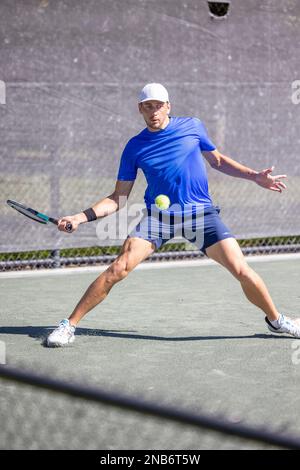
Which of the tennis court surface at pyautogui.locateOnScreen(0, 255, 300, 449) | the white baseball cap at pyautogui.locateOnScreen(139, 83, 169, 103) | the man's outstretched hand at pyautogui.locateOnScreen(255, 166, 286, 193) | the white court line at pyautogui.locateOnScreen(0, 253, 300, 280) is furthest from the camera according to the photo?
the white court line at pyautogui.locateOnScreen(0, 253, 300, 280)

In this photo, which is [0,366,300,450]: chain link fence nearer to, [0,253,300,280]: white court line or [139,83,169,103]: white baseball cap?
[139,83,169,103]: white baseball cap

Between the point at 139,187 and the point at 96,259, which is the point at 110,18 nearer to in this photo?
the point at 139,187

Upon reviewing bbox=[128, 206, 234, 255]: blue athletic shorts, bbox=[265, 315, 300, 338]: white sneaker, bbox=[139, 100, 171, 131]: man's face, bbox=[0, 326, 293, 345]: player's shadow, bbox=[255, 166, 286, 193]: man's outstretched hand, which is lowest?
bbox=[0, 326, 293, 345]: player's shadow

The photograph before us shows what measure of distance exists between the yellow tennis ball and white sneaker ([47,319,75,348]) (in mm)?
890

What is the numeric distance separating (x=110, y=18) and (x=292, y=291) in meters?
2.83

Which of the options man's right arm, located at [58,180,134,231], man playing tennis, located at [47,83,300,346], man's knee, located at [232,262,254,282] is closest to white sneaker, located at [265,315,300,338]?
man playing tennis, located at [47,83,300,346]

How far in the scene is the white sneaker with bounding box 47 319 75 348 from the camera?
21.2 feet

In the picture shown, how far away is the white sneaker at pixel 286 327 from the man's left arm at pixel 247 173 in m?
0.80

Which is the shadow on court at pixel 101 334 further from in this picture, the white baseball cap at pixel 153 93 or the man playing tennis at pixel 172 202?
the white baseball cap at pixel 153 93

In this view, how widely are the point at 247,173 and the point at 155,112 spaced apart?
695mm
